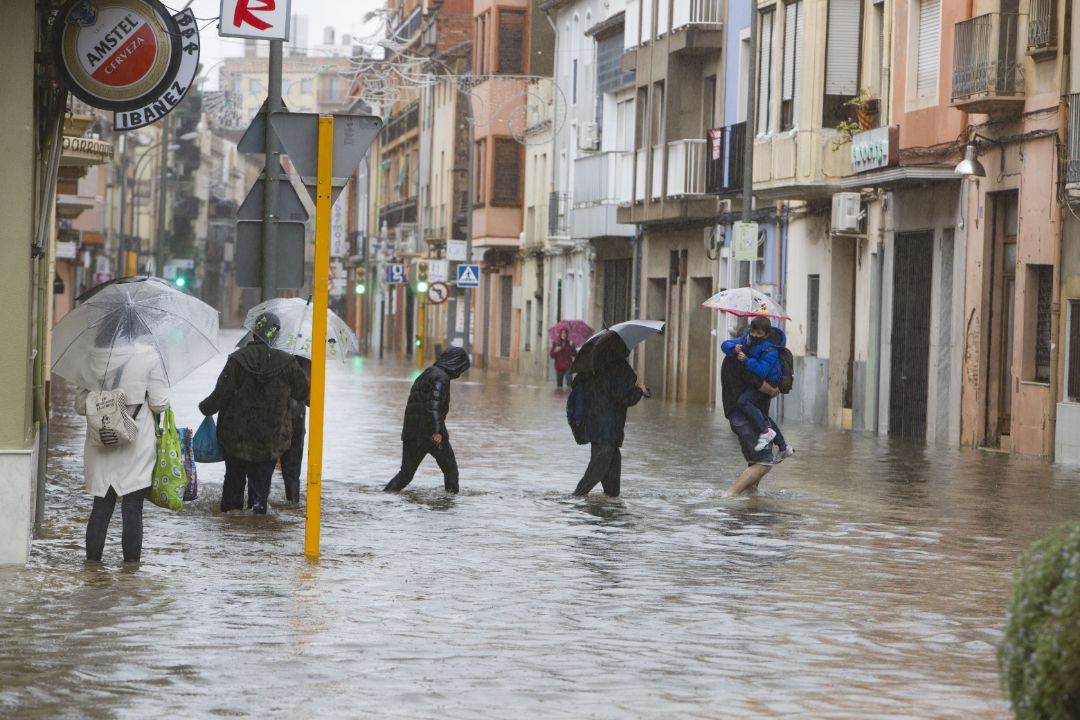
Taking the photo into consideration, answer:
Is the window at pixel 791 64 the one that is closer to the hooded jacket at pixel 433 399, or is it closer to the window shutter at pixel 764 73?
the window shutter at pixel 764 73

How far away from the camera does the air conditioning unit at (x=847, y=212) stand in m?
32.9

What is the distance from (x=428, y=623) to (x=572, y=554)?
3.44m

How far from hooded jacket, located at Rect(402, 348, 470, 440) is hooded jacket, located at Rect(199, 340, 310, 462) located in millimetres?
2382

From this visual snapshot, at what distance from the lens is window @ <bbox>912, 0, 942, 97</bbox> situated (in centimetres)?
3070

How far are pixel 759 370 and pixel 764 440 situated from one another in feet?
1.98

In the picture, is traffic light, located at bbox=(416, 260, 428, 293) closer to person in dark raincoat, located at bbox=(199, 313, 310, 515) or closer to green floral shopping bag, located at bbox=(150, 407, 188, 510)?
person in dark raincoat, located at bbox=(199, 313, 310, 515)

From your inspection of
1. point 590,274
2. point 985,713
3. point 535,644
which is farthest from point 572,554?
point 590,274

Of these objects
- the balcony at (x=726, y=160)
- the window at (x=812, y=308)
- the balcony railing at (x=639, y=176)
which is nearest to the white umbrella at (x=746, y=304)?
the window at (x=812, y=308)

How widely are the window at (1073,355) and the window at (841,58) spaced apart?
9.15 m

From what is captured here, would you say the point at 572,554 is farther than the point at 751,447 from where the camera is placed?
No

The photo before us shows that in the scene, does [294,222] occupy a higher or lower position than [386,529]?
higher

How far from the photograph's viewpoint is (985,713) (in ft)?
26.6

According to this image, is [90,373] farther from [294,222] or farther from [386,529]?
[294,222]

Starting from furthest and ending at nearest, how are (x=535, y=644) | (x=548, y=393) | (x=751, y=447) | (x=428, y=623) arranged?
1. (x=548, y=393)
2. (x=751, y=447)
3. (x=428, y=623)
4. (x=535, y=644)
